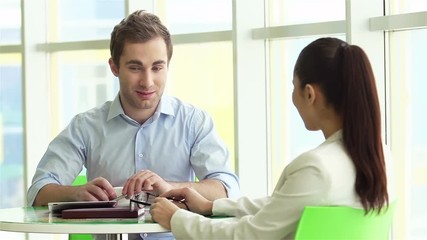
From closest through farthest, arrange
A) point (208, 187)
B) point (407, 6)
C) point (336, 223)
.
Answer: point (336, 223) < point (208, 187) < point (407, 6)

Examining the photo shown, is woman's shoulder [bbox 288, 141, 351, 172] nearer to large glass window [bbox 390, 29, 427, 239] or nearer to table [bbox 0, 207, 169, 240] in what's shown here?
table [bbox 0, 207, 169, 240]

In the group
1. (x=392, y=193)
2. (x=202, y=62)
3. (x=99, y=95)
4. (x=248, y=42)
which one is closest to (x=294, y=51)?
(x=248, y=42)

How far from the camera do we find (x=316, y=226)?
2219 mm

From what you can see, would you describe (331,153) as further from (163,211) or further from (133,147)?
(133,147)

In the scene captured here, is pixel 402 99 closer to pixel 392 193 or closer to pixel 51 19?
pixel 392 193

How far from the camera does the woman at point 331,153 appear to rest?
90.5 inches

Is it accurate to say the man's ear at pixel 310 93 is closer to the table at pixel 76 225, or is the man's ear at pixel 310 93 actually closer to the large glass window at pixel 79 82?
the table at pixel 76 225

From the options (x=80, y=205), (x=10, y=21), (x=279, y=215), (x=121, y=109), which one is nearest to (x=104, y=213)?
(x=80, y=205)

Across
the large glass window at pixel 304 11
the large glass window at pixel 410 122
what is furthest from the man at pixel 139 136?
the large glass window at pixel 304 11

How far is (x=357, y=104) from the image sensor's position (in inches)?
92.6

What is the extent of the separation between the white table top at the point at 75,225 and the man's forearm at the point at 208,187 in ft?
1.00

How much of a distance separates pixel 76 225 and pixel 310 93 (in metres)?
0.74

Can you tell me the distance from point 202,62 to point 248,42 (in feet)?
1.43

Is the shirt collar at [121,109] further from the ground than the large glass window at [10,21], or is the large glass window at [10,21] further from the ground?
the large glass window at [10,21]
